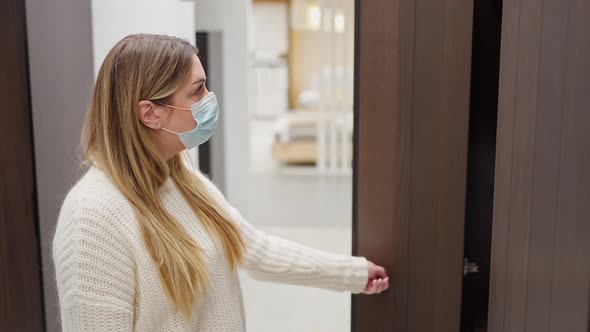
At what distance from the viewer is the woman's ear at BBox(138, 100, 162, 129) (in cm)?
146

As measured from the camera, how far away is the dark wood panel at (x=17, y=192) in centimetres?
199

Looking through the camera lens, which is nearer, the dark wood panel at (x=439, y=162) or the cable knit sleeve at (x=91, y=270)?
the cable knit sleeve at (x=91, y=270)

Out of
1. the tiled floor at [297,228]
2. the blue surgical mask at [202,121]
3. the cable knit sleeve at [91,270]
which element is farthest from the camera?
the tiled floor at [297,228]

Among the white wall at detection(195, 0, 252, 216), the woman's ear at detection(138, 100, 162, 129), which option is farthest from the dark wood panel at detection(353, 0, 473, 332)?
the white wall at detection(195, 0, 252, 216)

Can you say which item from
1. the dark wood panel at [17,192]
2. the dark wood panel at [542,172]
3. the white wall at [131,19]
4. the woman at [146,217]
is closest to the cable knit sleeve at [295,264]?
the woman at [146,217]

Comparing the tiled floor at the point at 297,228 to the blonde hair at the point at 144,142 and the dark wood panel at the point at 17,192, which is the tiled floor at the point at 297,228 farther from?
the blonde hair at the point at 144,142

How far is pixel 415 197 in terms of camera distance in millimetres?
1787

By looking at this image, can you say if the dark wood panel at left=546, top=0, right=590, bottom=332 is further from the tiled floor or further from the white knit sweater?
the tiled floor

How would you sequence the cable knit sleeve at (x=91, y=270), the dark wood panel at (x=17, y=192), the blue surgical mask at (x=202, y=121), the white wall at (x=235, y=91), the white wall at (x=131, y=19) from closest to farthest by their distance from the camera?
the cable knit sleeve at (x=91, y=270) → the blue surgical mask at (x=202, y=121) → the dark wood panel at (x=17, y=192) → the white wall at (x=131, y=19) → the white wall at (x=235, y=91)

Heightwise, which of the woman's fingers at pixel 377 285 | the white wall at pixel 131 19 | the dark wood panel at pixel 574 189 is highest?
the white wall at pixel 131 19

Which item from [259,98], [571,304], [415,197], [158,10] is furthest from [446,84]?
[259,98]

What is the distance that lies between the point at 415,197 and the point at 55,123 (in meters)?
1.16

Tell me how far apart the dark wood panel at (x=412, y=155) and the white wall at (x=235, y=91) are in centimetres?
122

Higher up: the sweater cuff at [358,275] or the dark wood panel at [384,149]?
the dark wood panel at [384,149]
